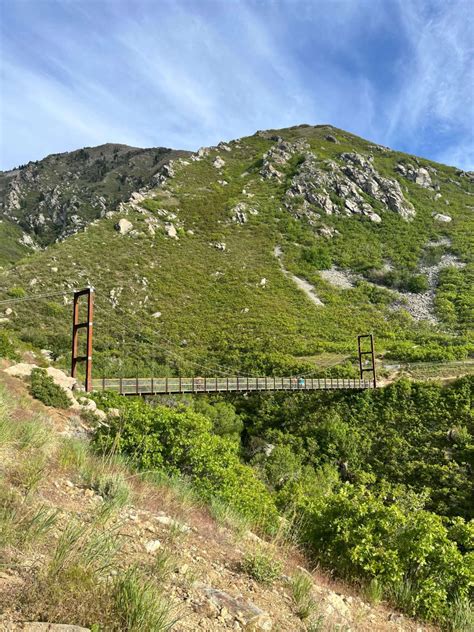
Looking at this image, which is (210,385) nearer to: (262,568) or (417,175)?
(262,568)

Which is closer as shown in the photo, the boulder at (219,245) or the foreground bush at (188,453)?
the foreground bush at (188,453)

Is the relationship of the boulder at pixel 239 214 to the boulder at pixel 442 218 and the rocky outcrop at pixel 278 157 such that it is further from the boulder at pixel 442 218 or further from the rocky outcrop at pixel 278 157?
the boulder at pixel 442 218

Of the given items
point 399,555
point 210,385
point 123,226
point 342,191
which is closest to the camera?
point 399,555

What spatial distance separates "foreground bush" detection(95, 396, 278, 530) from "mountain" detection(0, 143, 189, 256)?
9294 cm

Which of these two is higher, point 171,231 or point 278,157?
point 278,157

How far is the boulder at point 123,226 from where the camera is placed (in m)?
58.9

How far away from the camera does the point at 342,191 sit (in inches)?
2985

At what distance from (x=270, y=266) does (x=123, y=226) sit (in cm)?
2251

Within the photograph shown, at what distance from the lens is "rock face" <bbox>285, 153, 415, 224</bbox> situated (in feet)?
239

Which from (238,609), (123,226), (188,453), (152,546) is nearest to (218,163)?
(123,226)

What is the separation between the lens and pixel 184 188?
7794 cm

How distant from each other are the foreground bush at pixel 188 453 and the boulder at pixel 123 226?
2031 inches

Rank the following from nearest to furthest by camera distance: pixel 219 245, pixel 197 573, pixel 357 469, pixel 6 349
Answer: pixel 197 573, pixel 6 349, pixel 357 469, pixel 219 245

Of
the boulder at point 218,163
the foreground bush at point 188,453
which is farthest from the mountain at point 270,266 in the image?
the foreground bush at point 188,453
